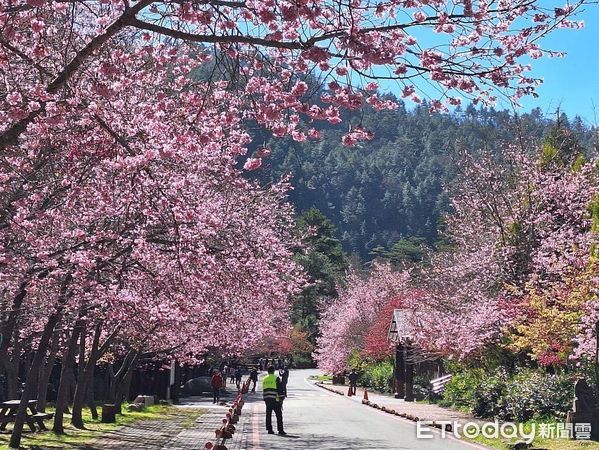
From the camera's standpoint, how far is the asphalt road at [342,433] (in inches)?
676

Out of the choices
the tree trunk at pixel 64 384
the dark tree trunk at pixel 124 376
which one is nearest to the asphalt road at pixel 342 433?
the dark tree trunk at pixel 124 376

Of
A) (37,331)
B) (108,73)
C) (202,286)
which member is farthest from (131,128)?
(37,331)

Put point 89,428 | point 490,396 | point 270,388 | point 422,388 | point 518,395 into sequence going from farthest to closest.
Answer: point 422,388, point 490,396, point 518,395, point 89,428, point 270,388

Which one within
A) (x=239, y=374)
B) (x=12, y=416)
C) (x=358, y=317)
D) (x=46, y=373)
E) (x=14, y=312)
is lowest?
A: (x=12, y=416)

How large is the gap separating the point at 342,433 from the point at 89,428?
670 centimetres

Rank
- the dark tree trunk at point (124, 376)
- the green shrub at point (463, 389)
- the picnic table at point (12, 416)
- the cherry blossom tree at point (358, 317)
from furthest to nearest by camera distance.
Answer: the cherry blossom tree at point (358, 317), the green shrub at point (463, 389), the dark tree trunk at point (124, 376), the picnic table at point (12, 416)

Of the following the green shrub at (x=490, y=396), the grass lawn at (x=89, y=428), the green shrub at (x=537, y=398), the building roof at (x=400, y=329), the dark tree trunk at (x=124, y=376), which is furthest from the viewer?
the building roof at (x=400, y=329)

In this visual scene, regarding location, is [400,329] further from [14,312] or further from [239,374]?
[14,312]

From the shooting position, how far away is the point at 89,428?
822 inches

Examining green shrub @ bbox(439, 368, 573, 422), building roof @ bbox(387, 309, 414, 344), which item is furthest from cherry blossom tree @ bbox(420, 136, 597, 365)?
building roof @ bbox(387, 309, 414, 344)

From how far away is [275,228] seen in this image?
22.1 meters

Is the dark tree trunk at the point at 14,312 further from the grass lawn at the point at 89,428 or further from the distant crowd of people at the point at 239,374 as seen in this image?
the distant crowd of people at the point at 239,374

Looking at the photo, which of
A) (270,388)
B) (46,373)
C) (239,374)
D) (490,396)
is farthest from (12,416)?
(239,374)

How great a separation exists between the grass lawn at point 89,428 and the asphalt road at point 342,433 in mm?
2709
